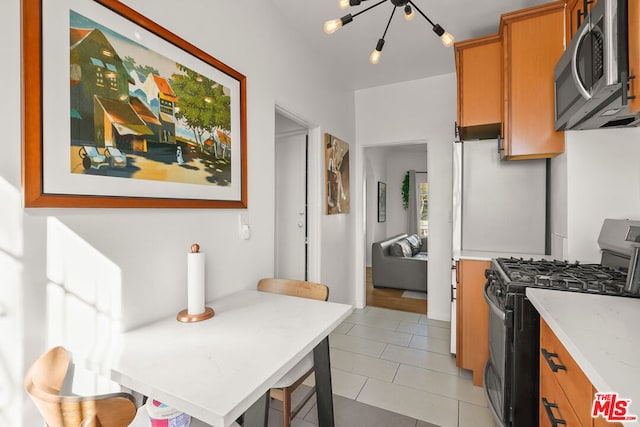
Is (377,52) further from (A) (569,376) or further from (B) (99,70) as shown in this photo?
(A) (569,376)

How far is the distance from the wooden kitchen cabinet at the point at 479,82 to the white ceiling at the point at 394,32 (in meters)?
0.25

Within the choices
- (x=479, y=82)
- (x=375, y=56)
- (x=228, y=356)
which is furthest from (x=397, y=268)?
(x=228, y=356)

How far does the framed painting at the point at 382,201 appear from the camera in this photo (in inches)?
264

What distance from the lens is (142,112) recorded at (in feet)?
4.28

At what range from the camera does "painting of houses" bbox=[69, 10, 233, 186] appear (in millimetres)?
1107

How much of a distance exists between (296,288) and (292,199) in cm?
169

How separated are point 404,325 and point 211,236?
98.5 inches

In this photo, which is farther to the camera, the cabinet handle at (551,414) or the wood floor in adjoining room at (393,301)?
the wood floor in adjoining room at (393,301)

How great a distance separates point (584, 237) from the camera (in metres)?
1.95

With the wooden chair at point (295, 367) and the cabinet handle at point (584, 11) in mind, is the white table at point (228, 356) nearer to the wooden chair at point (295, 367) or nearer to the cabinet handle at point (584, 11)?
the wooden chair at point (295, 367)

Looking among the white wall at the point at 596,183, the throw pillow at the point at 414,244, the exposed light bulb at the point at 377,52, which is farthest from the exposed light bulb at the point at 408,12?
the throw pillow at the point at 414,244

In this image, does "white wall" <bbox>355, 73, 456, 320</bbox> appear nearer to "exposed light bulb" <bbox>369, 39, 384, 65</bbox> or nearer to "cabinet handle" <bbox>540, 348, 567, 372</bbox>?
"exposed light bulb" <bbox>369, 39, 384, 65</bbox>

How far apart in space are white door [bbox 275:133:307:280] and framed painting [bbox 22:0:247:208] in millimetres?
1538

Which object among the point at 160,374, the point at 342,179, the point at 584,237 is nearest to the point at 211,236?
the point at 160,374
